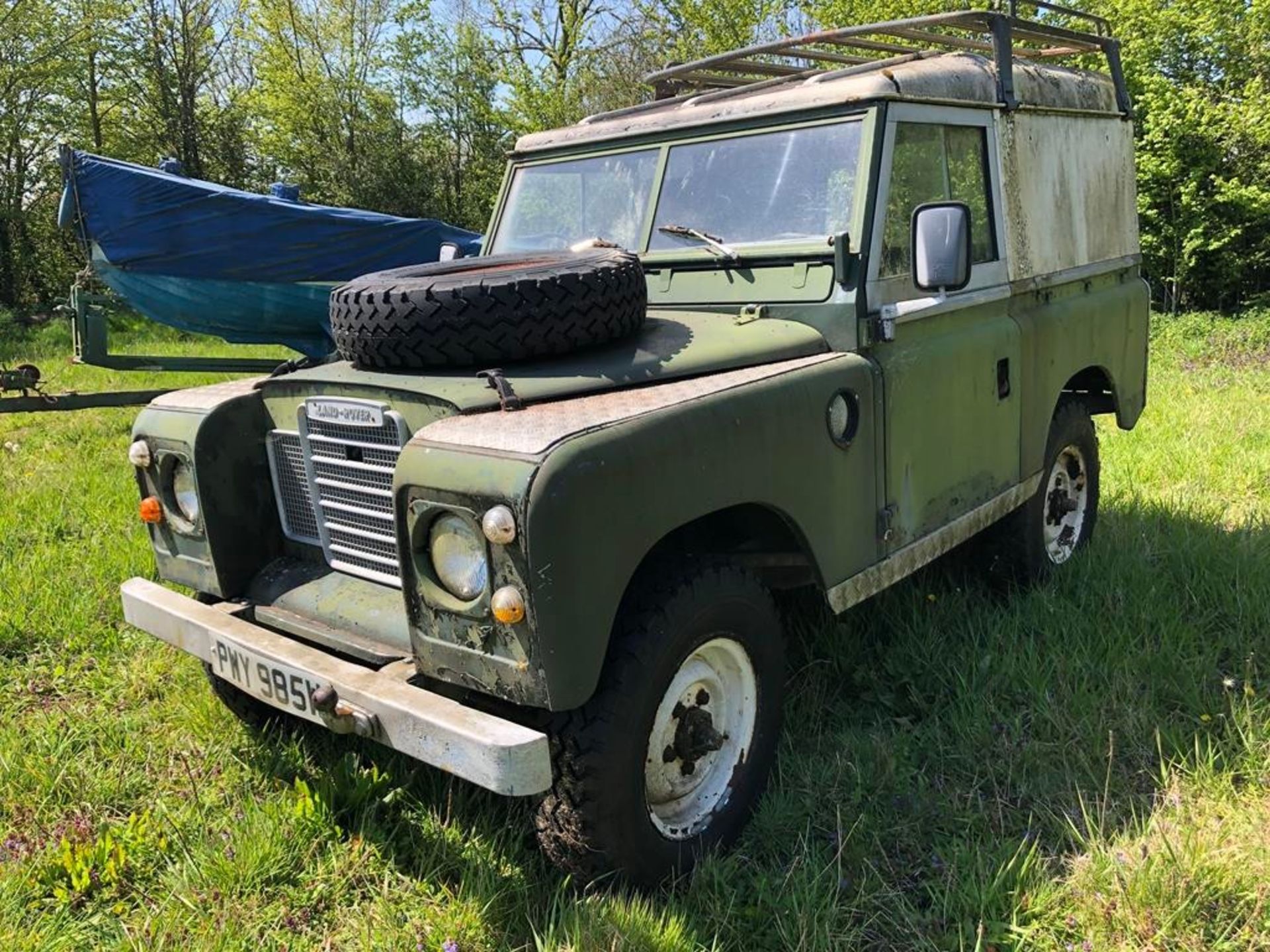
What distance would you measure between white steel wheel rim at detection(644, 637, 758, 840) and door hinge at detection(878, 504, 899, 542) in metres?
0.70

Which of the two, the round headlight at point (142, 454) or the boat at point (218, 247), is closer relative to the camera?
the round headlight at point (142, 454)

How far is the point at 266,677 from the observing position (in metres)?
2.77

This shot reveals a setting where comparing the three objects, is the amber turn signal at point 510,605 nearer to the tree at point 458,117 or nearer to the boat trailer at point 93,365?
the boat trailer at point 93,365

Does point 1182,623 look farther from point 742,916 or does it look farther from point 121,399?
point 121,399

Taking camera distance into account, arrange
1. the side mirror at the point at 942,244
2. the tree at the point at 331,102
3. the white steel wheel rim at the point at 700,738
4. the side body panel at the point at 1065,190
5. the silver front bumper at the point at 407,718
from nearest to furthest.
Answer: the silver front bumper at the point at 407,718 < the white steel wheel rim at the point at 700,738 < the side mirror at the point at 942,244 < the side body panel at the point at 1065,190 < the tree at the point at 331,102

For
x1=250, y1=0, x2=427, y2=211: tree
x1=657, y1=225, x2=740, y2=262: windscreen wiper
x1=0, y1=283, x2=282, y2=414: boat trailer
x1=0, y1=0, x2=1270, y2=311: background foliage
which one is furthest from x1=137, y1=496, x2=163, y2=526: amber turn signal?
x1=250, y1=0, x2=427, y2=211: tree

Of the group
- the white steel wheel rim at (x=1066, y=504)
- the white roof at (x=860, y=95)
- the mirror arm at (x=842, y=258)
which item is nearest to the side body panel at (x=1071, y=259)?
the white roof at (x=860, y=95)

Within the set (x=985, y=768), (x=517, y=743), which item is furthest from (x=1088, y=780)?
(x=517, y=743)

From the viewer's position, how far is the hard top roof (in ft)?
11.7

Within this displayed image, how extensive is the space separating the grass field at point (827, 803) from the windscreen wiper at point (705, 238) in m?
1.58

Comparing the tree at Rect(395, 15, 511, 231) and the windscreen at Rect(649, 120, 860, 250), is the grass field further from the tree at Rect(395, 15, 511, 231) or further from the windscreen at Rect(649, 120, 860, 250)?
the tree at Rect(395, 15, 511, 231)

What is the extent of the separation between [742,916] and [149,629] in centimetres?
199

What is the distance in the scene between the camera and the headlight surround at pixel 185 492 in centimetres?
328

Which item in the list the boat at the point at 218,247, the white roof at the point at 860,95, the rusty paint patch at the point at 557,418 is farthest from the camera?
the boat at the point at 218,247
